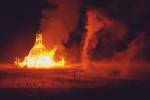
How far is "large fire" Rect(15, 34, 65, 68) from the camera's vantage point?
160 feet

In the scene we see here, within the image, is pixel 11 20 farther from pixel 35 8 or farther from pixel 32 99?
pixel 32 99

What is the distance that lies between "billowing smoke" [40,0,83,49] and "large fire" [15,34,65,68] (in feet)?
3.39

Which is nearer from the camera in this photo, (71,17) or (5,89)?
(5,89)

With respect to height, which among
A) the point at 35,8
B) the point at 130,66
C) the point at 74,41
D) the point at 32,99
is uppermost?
the point at 35,8

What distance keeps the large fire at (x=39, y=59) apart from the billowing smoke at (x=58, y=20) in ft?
3.39

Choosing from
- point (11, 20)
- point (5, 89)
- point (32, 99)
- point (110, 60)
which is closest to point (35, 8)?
point (11, 20)

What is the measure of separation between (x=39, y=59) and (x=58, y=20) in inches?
174

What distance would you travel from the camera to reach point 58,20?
5112cm

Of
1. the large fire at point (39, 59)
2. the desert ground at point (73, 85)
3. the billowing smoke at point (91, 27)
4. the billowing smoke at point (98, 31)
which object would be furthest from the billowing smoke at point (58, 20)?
the desert ground at point (73, 85)

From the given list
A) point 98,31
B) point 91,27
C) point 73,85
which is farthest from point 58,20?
point 73,85

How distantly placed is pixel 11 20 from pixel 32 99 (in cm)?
3882

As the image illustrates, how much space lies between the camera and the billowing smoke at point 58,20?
166 feet

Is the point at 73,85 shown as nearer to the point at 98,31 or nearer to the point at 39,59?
the point at 98,31

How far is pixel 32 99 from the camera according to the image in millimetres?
26500
